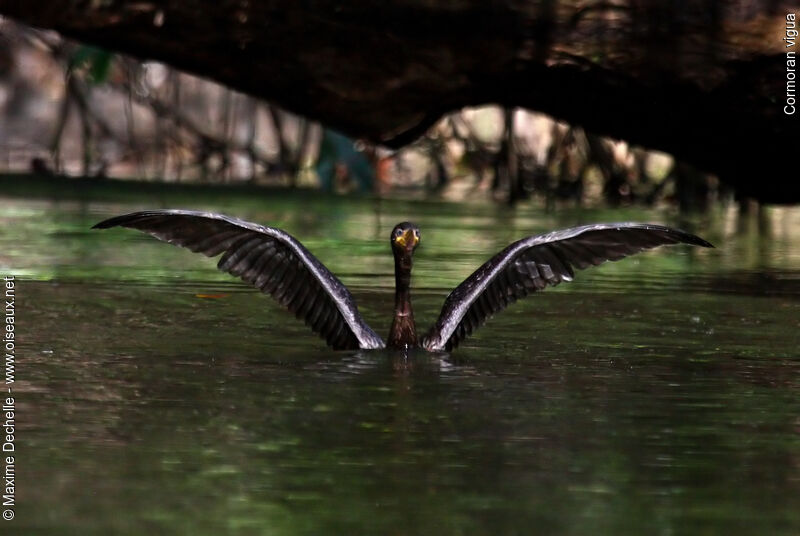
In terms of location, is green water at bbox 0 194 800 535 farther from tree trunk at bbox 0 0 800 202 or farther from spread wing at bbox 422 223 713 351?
tree trunk at bbox 0 0 800 202

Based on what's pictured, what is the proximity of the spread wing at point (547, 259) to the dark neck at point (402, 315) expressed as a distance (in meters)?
0.05

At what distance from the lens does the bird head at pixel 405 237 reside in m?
5.26

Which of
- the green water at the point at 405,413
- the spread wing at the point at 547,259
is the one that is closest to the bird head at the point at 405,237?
the spread wing at the point at 547,259

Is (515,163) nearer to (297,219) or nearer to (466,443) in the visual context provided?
(297,219)

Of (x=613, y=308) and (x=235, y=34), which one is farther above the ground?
(x=235, y=34)

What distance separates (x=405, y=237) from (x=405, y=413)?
3.70ft

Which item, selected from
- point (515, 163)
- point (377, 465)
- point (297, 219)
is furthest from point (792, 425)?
point (515, 163)

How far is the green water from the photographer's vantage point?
128 inches

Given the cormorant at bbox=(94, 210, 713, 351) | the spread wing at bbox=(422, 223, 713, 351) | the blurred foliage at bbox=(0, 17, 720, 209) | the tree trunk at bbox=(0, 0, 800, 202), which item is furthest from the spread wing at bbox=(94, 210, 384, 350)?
the blurred foliage at bbox=(0, 17, 720, 209)

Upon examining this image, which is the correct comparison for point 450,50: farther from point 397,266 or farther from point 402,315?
point 402,315

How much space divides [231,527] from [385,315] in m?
3.11

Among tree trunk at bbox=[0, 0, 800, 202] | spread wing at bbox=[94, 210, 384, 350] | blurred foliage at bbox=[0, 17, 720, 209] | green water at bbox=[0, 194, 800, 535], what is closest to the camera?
green water at bbox=[0, 194, 800, 535]

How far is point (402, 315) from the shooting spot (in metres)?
5.30

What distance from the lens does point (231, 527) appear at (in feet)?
10.2
